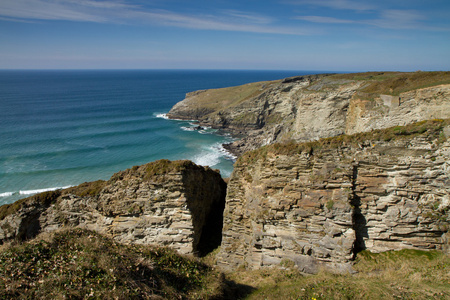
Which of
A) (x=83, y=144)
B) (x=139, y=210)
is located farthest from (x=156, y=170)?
(x=83, y=144)

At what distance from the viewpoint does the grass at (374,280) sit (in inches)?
410

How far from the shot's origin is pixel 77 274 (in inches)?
378

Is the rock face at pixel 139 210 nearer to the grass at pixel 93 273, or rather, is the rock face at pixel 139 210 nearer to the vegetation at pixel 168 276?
Answer: the vegetation at pixel 168 276


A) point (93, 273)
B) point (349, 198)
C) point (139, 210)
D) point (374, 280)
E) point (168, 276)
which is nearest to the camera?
point (93, 273)

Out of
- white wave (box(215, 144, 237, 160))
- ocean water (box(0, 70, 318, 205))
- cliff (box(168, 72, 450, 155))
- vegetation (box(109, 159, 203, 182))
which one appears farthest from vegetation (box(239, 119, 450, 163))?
white wave (box(215, 144, 237, 160))

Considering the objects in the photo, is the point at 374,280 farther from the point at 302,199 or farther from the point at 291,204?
the point at 291,204

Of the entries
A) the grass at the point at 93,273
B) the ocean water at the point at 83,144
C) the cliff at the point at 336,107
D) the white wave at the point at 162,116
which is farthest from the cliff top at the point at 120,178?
the white wave at the point at 162,116

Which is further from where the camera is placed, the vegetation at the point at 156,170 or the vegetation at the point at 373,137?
the vegetation at the point at 156,170

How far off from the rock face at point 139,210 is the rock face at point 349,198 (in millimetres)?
4006

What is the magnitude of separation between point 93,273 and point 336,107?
35.3 metres

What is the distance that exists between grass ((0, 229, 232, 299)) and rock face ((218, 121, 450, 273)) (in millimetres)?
4222

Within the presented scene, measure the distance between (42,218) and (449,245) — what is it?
78.2 ft

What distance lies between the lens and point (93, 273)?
9.82 meters

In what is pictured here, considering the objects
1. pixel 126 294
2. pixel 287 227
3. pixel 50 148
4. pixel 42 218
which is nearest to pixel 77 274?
pixel 126 294
